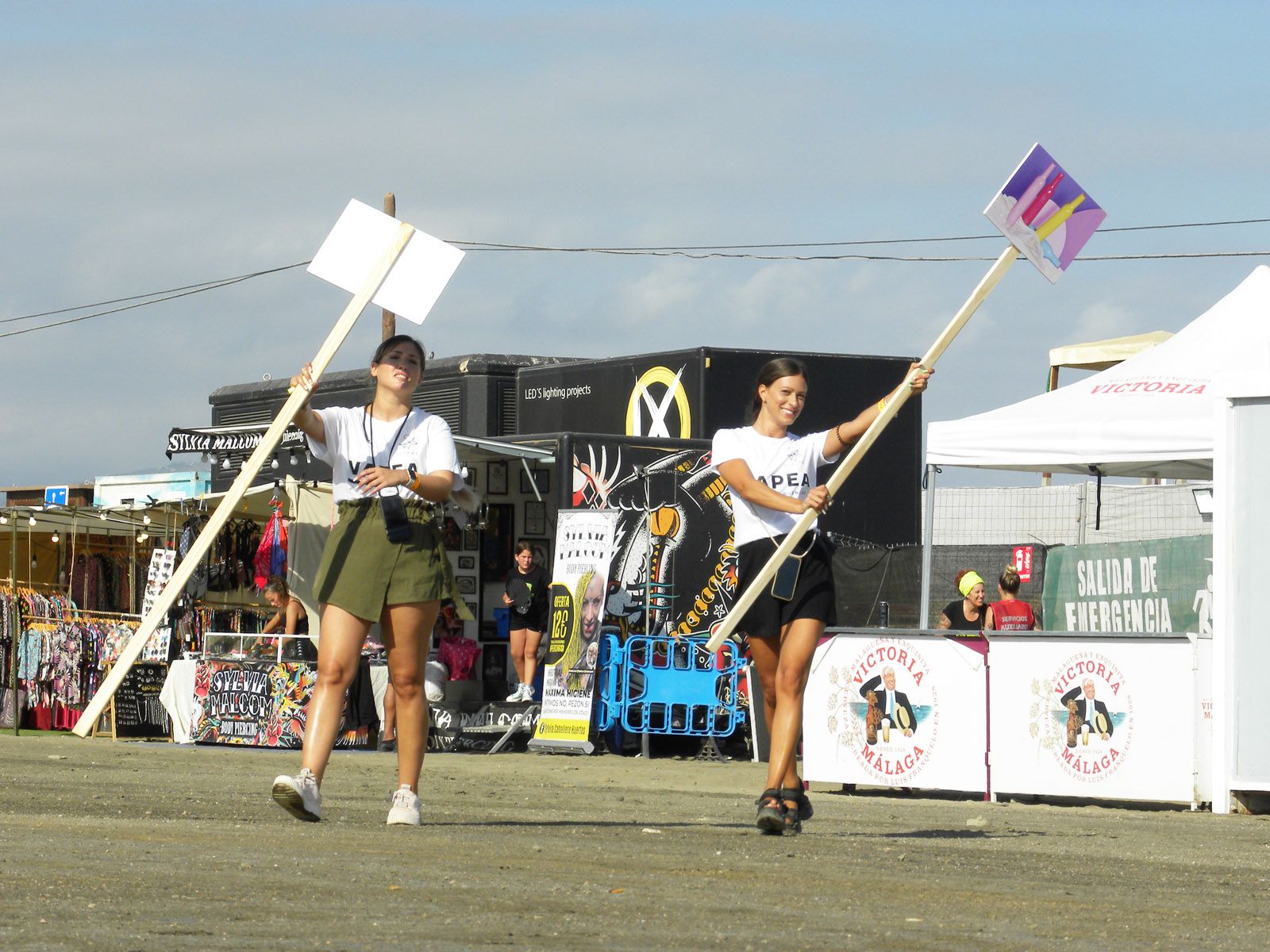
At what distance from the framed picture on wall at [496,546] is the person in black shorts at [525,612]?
164 cm

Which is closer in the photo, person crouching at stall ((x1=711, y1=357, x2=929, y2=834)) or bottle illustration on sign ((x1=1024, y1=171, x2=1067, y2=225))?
person crouching at stall ((x1=711, y1=357, x2=929, y2=834))

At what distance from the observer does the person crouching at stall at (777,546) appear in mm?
7477

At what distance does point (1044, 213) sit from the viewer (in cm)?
834

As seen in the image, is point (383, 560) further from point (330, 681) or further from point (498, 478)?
point (498, 478)

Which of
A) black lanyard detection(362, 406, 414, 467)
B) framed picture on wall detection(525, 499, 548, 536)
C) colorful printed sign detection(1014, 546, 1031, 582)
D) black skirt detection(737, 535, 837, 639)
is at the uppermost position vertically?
framed picture on wall detection(525, 499, 548, 536)

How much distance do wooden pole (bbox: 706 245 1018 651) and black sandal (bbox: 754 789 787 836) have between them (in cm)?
60

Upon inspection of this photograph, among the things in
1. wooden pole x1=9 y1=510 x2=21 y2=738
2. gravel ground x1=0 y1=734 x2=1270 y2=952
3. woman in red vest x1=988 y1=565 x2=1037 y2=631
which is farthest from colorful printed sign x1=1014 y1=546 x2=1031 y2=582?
gravel ground x1=0 y1=734 x2=1270 y2=952

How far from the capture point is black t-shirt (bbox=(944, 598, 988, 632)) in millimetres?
16312

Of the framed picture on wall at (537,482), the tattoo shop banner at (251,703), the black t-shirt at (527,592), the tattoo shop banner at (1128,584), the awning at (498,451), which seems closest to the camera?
the tattoo shop banner at (1128,584)

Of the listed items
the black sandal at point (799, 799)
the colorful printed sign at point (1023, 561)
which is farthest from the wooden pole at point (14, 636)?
the black sandal at point (799, 799)

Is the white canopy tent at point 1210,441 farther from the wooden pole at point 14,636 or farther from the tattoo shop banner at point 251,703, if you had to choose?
the wooden pole at point 14,636

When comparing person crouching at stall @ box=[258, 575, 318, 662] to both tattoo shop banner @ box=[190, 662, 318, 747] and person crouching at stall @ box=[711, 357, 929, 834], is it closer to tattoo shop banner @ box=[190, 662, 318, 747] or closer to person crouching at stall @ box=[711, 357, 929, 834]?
tattoo shop banner @ box=[190, 662, 318, 747]

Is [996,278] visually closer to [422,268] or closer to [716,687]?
[422,268]

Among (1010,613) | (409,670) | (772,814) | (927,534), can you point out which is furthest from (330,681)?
(1010,613)
